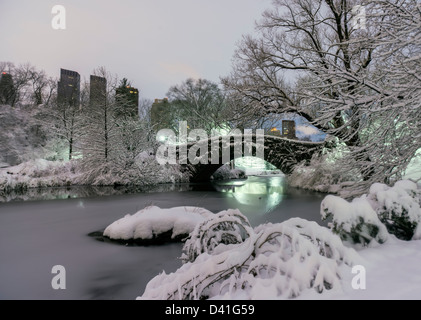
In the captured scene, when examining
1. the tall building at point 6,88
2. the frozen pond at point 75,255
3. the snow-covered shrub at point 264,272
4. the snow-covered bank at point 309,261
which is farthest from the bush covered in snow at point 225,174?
the tall building at point 6,88

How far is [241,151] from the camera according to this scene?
2114 centimetres

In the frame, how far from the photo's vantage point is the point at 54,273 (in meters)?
4.99

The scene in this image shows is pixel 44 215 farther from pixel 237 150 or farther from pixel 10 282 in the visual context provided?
pixel 237 150

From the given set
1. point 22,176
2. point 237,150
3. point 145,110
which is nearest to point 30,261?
point 22,176

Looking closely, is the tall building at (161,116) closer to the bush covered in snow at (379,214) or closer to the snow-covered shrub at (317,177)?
the snow-covered shrub at (317,177)

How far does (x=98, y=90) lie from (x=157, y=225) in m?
18.9

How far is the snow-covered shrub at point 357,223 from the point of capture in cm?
332

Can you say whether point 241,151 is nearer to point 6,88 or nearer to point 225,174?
point 225,174

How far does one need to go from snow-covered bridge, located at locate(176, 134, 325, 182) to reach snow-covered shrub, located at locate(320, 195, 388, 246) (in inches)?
522

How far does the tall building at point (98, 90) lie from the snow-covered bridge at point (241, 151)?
306 inches

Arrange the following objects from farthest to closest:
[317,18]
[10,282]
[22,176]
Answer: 1. [22,176]
2. [317,18]
3. [10,282]

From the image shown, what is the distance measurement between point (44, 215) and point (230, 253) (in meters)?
10.7

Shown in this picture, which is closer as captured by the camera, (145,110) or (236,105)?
(236,105)
